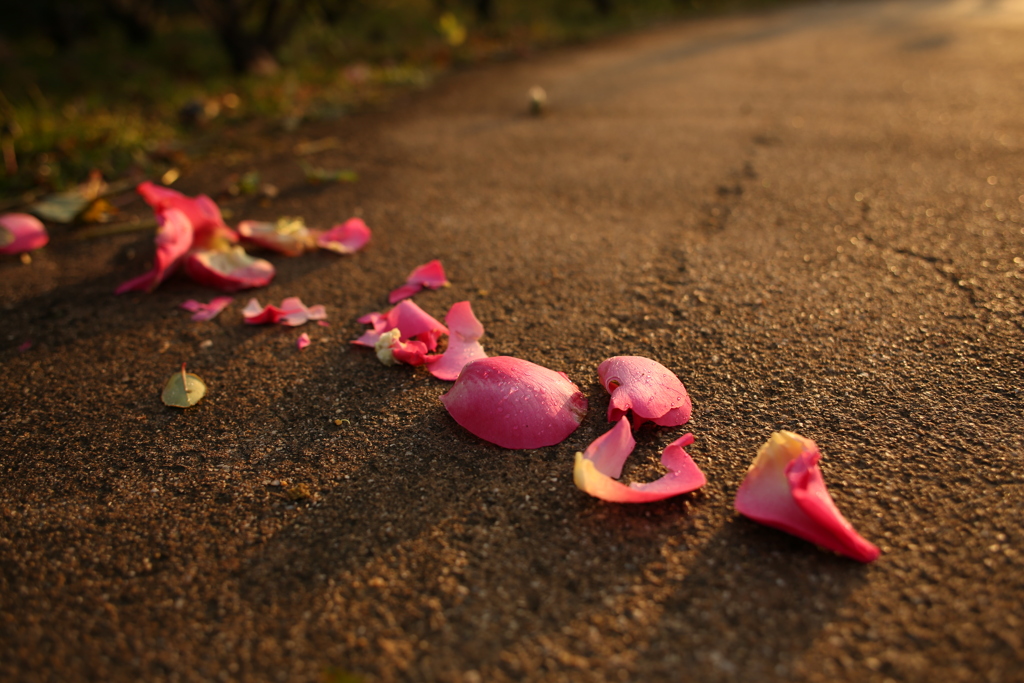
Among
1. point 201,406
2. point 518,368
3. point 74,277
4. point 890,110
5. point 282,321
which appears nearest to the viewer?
point 518,368

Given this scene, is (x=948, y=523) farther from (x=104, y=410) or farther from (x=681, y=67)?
(x=681, y=67)

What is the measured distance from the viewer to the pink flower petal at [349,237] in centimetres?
255

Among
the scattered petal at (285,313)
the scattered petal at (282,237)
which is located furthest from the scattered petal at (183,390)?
the scattered petal at (282,237)

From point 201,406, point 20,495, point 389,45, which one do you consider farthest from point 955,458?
point 389,45

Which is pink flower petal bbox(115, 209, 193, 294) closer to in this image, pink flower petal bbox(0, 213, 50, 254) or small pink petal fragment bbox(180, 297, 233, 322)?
small pink petal fragment bbox(180, 297, 233, 322)

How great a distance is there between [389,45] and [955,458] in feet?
20.2

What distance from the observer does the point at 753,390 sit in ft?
5.50

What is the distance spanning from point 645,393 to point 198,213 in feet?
5.34

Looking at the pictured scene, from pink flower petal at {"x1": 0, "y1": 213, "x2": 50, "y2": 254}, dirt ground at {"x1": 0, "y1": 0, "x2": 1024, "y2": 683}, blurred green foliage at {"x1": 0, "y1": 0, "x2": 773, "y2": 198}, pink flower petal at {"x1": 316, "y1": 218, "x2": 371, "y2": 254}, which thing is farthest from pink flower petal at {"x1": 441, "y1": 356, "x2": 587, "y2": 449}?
blurred green foliage at {"x1": 0, "y1": 0, "x2": 773, "y2": 198}

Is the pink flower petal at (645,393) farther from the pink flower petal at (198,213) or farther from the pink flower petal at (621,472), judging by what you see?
the pink flower petal at (198,213)

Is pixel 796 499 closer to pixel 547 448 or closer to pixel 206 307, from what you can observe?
pixel 547 448

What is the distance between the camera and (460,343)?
1868 mm

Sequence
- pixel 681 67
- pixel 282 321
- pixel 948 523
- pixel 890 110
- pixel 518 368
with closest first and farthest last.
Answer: pixel 948 523 < pixel 518 368 < pixel 282 321 < pixel 890 110 < pixel 681 67

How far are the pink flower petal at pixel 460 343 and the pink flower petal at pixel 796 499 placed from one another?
77cm
